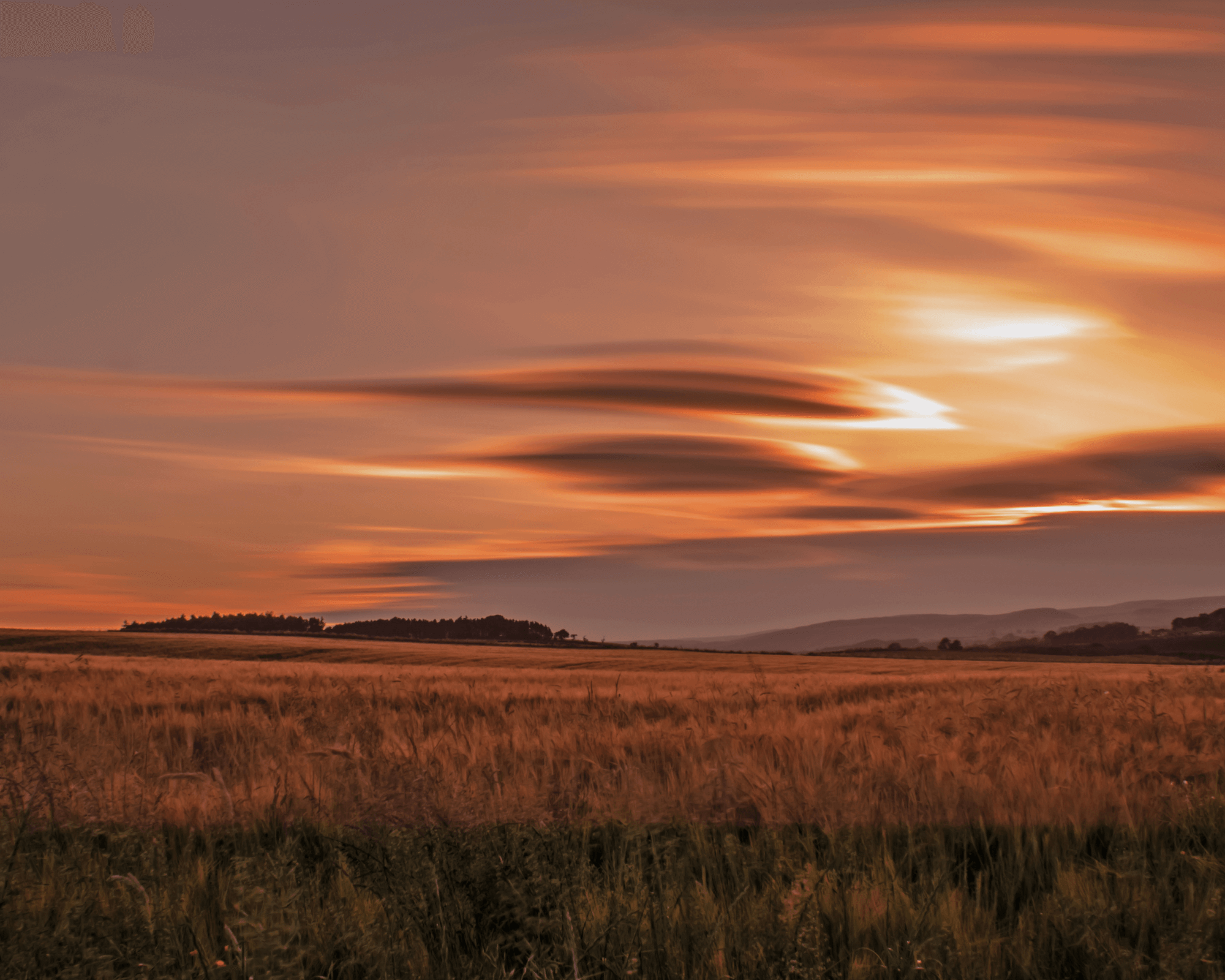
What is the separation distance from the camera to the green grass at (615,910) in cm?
328

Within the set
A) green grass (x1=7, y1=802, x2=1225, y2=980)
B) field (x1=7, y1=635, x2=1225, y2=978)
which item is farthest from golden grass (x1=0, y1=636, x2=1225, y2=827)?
green grass (x1=7, y1=802, x2=1225, y2=980)

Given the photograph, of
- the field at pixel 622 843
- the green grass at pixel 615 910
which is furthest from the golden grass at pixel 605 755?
the green grass at pixel 615 910

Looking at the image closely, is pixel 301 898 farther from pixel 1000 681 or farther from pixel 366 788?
pixel 1000 681

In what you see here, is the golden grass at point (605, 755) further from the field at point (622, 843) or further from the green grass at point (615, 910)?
the green grass at point (615, 910)

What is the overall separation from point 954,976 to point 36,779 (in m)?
6.81

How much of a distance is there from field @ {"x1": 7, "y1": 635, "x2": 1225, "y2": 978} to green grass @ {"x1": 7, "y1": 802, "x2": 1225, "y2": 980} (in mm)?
23

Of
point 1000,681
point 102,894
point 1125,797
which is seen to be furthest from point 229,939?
point 1000,681

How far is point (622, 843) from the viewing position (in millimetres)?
4945

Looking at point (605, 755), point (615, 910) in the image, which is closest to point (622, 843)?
point (615, 910)

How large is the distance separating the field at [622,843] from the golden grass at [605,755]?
0.04 m

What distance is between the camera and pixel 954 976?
3307 mm

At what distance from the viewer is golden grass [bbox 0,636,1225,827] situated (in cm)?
603

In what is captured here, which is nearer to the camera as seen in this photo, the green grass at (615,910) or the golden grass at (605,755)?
the green grass at (615,910)

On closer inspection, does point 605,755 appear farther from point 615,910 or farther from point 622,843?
point 615,910
